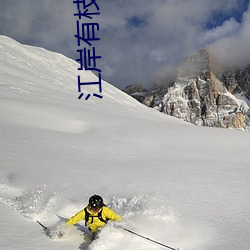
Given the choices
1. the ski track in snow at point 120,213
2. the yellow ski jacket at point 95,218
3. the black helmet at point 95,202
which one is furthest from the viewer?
the yellow ski jacket at point 95,218

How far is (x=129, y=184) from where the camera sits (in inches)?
318

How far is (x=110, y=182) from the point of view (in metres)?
8.18

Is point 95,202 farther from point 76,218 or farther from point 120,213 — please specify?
point 120,213

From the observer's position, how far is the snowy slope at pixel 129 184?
542cm

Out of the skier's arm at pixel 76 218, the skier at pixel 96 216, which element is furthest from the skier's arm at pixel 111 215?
the skier's arm at pixel 76 218

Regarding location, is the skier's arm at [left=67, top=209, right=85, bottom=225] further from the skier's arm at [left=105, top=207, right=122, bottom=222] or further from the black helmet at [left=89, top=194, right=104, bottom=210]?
the skier's arm at [left=105, top=207, right=122, bottom=222]

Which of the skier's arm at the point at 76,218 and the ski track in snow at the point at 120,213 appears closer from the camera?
the ski track in snow at the point at 120,213

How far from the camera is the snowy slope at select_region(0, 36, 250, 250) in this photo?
5.42 meters

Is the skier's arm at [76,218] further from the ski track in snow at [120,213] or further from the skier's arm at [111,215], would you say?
the skier's arm at [111,215]

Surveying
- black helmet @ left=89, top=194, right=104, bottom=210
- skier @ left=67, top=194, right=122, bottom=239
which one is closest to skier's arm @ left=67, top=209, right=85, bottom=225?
skier @ left=67, top=194, right=122, bottom=239

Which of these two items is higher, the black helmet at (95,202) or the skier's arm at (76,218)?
the black helmet at (95,202)

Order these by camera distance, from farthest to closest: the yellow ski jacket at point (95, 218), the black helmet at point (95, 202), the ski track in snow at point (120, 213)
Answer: the yellow ski jacket at point (95, 218) → the black helmet at point (95, 202) → the ski track in snow at point (120, 213)

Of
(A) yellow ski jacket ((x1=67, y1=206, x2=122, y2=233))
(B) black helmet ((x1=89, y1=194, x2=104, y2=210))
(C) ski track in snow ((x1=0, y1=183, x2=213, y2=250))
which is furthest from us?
(A) yellow ski jacket ((x1=67, y1=206, x2=122, y2=233))

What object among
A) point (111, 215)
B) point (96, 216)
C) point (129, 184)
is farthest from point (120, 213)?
point (129, 184)
